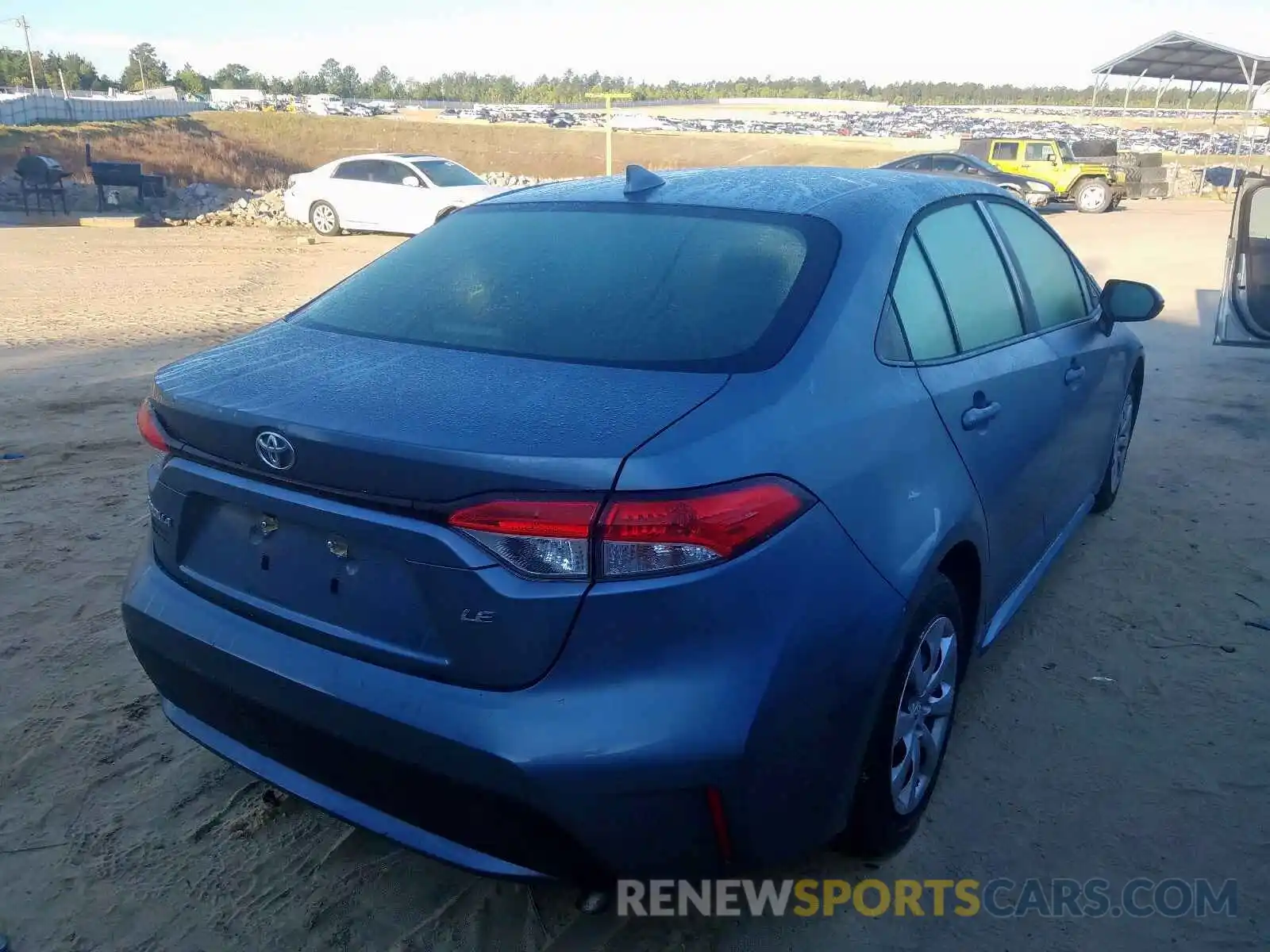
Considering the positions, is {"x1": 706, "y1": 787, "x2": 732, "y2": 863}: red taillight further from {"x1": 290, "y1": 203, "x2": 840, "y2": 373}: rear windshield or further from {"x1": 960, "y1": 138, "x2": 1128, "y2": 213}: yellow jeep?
{"x1": 960, "y1": 138, "x2": 1128, "y2": 213}: yellow jeep

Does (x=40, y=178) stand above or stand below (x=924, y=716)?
below

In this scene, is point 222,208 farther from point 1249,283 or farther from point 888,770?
point 888,770

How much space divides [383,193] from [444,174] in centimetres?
116

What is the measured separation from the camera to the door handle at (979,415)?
268cm

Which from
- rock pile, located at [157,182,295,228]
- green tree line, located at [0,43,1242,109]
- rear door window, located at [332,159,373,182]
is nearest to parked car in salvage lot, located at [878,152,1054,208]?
rear door window, located at [332,159,373,182]

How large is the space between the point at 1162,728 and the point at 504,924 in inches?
86.5

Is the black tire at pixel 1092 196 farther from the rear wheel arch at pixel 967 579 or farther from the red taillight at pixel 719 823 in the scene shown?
the red taillight at pixel 719 823

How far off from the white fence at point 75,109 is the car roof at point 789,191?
162 ft

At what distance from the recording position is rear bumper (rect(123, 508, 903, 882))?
72.0 inches

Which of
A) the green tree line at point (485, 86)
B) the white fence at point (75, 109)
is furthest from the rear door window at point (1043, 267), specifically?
the green tree line at point (485, 86)

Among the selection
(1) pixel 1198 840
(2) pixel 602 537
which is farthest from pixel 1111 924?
(2) pixel 602 537

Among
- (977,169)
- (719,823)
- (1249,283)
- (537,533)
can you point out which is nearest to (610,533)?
(537,533)

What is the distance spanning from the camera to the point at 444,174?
18188 mm

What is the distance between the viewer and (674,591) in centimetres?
181
